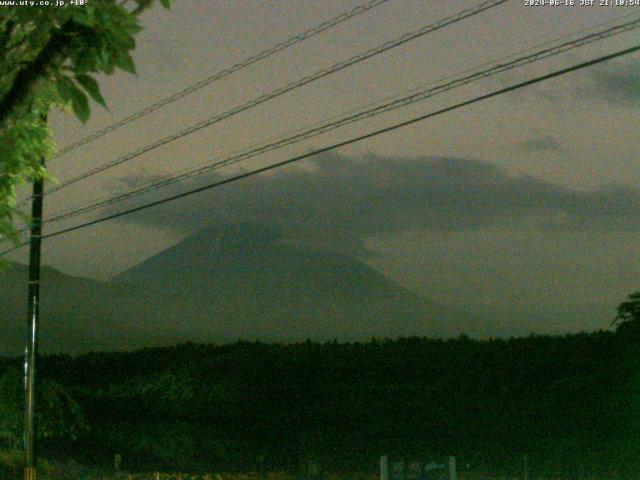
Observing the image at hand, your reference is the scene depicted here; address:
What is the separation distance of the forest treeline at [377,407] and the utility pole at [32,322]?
12.6 ft

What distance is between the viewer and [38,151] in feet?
34.4

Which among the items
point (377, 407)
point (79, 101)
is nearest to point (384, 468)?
point (79, 101)

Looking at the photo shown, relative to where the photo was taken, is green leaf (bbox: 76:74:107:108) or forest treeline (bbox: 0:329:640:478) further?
forest treeline (bbox: 0:329:640:478)

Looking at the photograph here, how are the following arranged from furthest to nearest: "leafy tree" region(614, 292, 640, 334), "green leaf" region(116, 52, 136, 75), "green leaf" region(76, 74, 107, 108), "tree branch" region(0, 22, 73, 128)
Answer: "leafy tree" region(614, 292, 640, 334) → "tree branch" region(0, 22, 73, 128) → "green leaf" region(116, 52, 136, 75) → "green leaf" region(76, 74, 107, 108)

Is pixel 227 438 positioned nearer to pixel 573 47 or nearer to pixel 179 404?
pixel 179 404

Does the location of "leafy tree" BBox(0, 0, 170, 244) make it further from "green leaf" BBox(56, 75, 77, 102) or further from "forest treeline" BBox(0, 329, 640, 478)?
"forest treeline" BBox(0, 329, 640, 478)

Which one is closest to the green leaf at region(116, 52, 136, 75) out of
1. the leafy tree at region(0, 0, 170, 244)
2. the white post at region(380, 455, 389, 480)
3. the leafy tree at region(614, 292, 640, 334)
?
the leafy tree at region(0, 0, 170, 244)

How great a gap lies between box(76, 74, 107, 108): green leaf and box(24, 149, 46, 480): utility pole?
56.5 feet

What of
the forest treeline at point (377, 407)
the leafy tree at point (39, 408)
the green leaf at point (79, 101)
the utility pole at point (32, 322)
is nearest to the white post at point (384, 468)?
the forest treeline at point (377, 407)

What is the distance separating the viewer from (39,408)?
24828mm

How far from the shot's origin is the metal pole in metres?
21.6

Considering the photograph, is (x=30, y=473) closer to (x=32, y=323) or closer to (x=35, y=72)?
(x=32, y=323)

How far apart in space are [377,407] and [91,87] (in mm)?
21339

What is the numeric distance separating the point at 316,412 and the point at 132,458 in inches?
201
